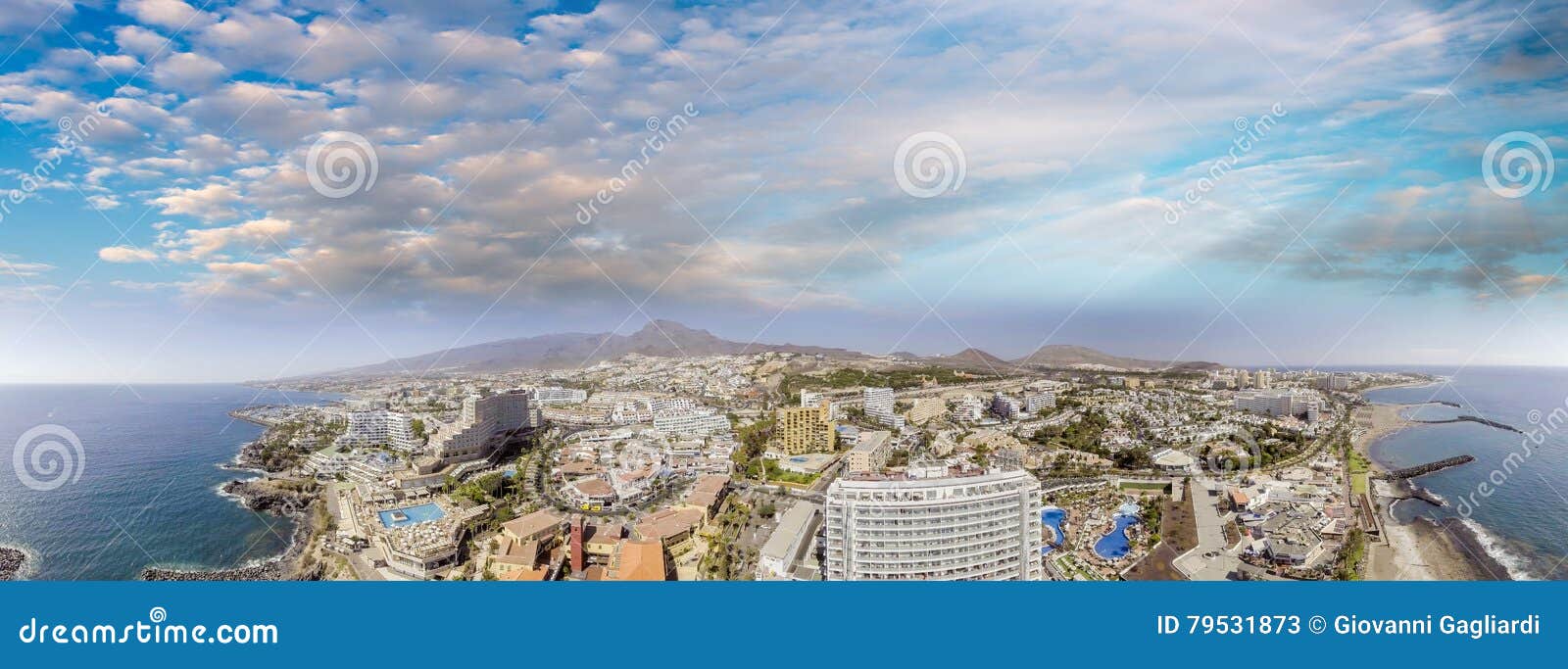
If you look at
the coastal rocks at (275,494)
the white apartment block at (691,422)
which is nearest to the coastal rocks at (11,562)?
the coastal rocks at (275,494)

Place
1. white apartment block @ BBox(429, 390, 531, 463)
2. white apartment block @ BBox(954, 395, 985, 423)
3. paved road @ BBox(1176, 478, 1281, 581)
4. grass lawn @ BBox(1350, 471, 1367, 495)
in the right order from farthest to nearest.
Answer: white apartment block @ BBox(954, 395, 985, 423)
white apartment block @ BBox(429, 390, 531, 463)
grass lawn @ BBox(1350, 471, 1367, 495)
paved road @ BBox(1176, 478, 1281, 581)

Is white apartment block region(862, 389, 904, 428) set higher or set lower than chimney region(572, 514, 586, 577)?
higher

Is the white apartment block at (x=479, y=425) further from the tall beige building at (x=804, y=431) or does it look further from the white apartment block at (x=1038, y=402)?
the white apartment block at (x=1038, y=402)

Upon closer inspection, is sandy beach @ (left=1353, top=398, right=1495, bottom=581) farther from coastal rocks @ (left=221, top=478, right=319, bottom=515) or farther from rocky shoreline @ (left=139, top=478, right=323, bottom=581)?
coastal rocks @ (left=221, top=478, right=319, bottom=515)

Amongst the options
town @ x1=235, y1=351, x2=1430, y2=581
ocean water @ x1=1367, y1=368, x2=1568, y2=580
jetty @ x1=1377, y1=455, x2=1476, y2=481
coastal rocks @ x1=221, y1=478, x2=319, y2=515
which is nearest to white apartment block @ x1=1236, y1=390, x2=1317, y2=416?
town @ x1=235, y1=351, x2=1430, y2=581

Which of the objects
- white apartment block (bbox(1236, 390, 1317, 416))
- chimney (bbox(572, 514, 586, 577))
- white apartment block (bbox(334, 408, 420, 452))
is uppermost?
white apartment block (bbox(1236, 390, 1317, 416))

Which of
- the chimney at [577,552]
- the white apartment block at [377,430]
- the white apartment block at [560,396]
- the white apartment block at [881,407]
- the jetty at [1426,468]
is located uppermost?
the white apartment block at [881,407]
